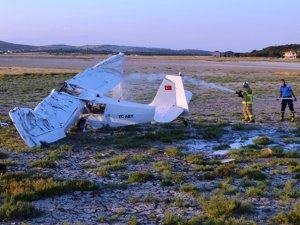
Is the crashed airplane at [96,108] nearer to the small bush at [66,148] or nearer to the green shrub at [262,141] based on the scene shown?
the small bush at [66,148]

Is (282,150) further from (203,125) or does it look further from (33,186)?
(33,186)

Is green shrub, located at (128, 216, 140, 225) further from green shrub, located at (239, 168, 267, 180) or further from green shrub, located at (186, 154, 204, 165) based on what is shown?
green shrub, located at (186, 154, 204, 165)

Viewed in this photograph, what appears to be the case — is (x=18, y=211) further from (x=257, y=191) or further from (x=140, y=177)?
(x=257, y=191)

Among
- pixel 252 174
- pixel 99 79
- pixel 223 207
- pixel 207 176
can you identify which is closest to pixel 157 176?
pixel 207 176

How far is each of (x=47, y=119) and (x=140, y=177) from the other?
4815mm

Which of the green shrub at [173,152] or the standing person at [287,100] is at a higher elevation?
the standing person at [287,100]

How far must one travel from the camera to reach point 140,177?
33.1 ft

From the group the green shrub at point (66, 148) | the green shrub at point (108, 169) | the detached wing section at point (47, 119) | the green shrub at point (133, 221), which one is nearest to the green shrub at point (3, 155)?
the detached wing section at point (47, 119)

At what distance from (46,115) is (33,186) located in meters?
5.09

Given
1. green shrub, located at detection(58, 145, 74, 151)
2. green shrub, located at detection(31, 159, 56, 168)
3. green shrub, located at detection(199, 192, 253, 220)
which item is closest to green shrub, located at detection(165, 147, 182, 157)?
green shrub, located at detection(58, 145, 74, 151)

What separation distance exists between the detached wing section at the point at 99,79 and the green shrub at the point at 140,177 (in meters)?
6.09

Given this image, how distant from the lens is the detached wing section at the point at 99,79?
1650 cm

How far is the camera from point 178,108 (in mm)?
15445

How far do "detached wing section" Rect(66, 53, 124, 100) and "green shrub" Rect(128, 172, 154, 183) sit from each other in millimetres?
→ 6086
